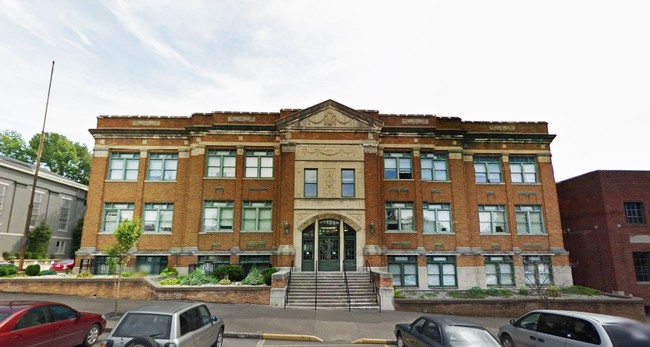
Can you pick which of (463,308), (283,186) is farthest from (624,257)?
(283,186)

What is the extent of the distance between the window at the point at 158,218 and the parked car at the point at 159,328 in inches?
651

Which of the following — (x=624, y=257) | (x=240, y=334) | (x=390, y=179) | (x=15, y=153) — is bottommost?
(x=240, y=334)

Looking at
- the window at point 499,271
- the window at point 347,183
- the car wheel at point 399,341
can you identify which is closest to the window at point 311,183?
the window at point 347,183

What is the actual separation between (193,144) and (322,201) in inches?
392

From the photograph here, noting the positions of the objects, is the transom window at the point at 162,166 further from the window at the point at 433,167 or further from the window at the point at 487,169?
the window at the point at 487,169

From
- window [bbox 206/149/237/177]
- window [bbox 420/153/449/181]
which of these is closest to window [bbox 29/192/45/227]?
window [bbox 206/149/237/177]

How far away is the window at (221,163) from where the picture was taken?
81.4 ft

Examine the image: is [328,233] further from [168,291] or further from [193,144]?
[193,144]

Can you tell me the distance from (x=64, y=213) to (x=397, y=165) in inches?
1466

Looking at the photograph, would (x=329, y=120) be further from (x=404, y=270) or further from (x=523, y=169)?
(x=523, y=169)

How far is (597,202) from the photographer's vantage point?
82.2ft

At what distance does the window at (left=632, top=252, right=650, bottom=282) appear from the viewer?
23734 mm

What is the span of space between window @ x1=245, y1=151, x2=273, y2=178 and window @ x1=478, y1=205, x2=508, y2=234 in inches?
598

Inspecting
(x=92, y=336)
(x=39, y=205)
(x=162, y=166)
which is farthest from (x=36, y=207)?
(x=92, y=336)
